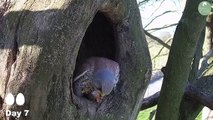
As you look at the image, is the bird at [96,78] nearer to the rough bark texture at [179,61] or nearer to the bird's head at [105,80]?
the bird's head at [105,80]

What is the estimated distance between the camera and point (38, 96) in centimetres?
132

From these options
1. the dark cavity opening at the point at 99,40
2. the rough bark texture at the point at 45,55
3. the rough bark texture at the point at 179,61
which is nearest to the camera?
the rough bark texture at the point at 45,55

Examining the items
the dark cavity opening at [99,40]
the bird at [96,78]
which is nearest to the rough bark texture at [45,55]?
the bird at [96,78]

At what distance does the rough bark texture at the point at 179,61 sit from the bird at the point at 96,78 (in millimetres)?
641

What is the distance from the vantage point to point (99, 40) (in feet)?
5.90

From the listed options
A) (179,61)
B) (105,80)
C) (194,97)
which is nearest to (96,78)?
(105,80)

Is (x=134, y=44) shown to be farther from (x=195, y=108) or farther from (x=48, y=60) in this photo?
(x=195, y=108)

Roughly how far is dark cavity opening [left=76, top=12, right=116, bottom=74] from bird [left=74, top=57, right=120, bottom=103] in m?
0.15

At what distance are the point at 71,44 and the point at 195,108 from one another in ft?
3.99

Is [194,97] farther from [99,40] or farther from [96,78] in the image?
[96,78]

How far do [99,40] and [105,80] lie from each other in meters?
0.29

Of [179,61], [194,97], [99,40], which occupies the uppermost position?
[99,40]

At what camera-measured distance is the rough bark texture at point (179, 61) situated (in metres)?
2.14

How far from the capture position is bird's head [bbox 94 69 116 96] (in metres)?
1.53
